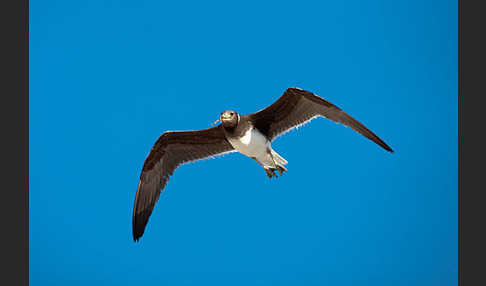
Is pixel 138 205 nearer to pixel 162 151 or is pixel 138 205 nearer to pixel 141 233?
pixel 141 233

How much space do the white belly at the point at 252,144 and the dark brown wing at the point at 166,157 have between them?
55 cm

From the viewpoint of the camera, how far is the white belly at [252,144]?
621 centimetres

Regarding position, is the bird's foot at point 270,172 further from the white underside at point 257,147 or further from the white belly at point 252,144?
the white belly at point 252,144

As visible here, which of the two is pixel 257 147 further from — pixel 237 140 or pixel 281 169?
pixel 281 169

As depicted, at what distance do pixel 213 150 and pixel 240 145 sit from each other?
33.8 inches

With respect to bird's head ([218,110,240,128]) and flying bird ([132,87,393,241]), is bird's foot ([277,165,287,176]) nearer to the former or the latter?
flying bird ([132,87,393,241])

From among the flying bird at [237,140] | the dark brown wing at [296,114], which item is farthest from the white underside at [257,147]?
the dark brown wing at [296,114]

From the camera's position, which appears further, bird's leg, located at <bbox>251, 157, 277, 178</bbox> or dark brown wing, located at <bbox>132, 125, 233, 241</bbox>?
dark brown wing, located at <bbox>132, 125, 233, 241</bbox>

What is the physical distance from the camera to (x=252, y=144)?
6227 millimetres

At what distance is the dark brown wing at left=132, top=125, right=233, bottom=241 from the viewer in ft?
22.6

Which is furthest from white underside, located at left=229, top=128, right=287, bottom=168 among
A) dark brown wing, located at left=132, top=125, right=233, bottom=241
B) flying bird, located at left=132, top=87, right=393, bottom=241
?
dark brown wing, located at left=132, top=125, right=233, bottom=241

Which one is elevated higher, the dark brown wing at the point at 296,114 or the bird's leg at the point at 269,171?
the dark brown wing at the point at 296,114

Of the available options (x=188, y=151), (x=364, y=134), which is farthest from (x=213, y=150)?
(x=364, y=134)

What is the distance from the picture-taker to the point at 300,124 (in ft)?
20.6
